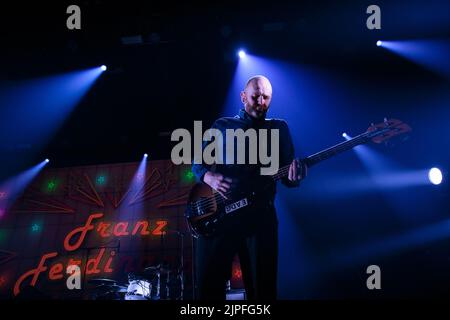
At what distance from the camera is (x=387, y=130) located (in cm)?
308

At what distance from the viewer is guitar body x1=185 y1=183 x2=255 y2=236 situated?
8.45ft

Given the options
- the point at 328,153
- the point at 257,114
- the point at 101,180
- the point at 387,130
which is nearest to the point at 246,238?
the point at 257,114

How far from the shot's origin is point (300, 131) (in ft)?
18.8

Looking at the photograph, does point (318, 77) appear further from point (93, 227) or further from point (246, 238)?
point (93, 227)

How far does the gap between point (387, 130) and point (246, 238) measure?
5.47 feet

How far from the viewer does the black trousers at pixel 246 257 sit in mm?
2252

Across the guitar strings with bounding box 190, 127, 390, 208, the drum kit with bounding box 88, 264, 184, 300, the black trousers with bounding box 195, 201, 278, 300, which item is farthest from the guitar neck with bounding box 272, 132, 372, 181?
the drum kit with bounding box 88, 264, 184, 300

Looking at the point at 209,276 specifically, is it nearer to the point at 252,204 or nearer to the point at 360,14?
the point at 252,204

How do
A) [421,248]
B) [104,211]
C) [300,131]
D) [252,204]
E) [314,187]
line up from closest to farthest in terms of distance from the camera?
[252,204], [421,248], [314,187], [300,131], [104,211]

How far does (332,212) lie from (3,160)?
770 cm

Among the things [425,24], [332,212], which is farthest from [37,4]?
[425,24]

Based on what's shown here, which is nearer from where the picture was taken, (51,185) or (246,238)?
(246,238)

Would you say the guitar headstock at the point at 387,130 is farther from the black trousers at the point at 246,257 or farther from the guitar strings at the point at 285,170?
the black trousers at the point at 246,257

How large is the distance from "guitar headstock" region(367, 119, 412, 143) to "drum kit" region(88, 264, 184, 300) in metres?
3.88
